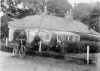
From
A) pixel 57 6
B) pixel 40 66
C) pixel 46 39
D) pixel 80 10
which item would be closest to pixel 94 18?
pixel 80 10

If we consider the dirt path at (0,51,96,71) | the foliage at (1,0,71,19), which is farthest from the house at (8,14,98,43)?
the dirt path at (0,51,96,71)

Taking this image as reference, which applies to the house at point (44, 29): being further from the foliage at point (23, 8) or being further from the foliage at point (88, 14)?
the foliage at point (88, 14)

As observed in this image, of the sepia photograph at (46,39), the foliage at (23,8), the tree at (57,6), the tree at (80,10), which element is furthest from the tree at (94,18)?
the foliage at (23,8)

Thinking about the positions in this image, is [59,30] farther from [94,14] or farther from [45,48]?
[94,14]

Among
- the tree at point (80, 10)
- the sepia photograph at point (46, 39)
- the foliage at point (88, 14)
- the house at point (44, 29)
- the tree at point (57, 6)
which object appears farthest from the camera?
the tree at point (80, 10)

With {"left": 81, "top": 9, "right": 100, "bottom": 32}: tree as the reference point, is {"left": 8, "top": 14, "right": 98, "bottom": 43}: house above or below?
below

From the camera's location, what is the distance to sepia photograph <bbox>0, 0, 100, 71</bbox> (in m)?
9.84

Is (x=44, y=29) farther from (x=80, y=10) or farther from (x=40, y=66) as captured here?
(x=80, y=10)

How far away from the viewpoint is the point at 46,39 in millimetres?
19484

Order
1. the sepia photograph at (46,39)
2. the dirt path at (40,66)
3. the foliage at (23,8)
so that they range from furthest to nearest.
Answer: the foliage at (23,8) → the sepia photograph at (46,39) → the dirt path at (40,66)

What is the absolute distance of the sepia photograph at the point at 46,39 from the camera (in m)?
9.84

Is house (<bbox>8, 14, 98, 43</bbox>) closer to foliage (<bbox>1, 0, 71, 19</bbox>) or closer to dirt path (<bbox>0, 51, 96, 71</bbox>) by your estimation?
foliage (<bbox>1, 0, 71, 19</bbox>)

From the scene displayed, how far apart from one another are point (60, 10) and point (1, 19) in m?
11.7

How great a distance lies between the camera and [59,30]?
20.8 metres
